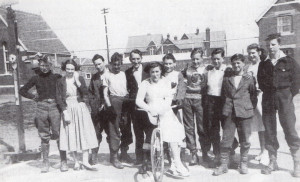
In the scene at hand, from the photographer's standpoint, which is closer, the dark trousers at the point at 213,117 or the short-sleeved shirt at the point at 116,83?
the dark trousers at the point at 213,117

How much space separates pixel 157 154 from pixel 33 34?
19.4 m

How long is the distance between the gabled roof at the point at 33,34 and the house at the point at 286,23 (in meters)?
10.6

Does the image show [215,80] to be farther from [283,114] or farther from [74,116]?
[74,116]

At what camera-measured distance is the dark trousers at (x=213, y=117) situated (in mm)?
4442

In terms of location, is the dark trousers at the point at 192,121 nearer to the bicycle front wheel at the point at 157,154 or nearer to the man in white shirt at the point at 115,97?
the bicycle front wheel at the point at 157,154

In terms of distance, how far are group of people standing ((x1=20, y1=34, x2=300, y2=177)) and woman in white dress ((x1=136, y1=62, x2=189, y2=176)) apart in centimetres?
1

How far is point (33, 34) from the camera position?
2127 centimetres

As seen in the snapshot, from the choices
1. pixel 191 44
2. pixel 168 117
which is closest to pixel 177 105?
pixel 168 117

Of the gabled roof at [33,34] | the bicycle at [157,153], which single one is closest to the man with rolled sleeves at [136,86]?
the bicycle at [157,153]

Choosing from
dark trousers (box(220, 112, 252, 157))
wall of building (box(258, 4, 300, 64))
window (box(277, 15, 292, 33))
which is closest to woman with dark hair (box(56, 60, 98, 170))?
dark trousers (box(220, 112, 252, 157))

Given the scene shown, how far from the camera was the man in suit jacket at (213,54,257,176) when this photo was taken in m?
4.17

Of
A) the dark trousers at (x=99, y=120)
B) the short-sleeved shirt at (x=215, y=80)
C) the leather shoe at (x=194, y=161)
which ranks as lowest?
the leather shoe at (x=194, y=161)

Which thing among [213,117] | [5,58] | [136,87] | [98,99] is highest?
[5,58]

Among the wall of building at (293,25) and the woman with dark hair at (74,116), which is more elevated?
the wall of building at (293,25)
